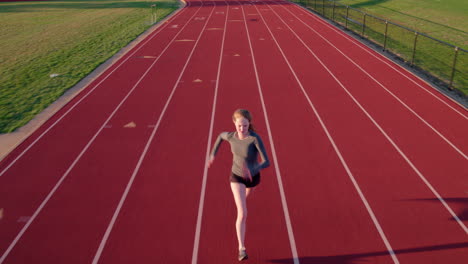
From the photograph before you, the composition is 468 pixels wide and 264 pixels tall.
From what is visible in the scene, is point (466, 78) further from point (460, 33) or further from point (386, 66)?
point (460, 33)

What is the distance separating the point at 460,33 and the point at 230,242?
1980 centimetres

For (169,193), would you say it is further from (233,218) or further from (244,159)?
(244,159)

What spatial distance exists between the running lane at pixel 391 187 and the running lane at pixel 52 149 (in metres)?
5.05

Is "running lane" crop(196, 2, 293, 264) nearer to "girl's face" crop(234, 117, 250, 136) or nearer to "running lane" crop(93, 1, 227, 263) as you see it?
"running lane" crop(93, 1, 227, 263)

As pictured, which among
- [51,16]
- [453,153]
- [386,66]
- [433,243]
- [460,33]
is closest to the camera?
[433,243]

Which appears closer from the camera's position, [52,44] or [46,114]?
[46,114]

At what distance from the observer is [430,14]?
2452 centimetres

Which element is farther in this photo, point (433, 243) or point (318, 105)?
point (318, 105)

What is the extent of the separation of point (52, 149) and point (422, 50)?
13950mm

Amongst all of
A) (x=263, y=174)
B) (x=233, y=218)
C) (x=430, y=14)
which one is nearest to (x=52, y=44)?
(x=263, y=174)

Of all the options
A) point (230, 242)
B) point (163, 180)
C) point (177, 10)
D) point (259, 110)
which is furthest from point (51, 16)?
point (230, 242)

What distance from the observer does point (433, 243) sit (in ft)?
15.2

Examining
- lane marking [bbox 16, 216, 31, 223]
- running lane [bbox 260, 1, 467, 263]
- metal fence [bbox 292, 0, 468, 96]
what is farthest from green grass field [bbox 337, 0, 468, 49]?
lane marking [bbox 16, 216, 31, 223]

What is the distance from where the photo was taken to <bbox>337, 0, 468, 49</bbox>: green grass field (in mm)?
19172
